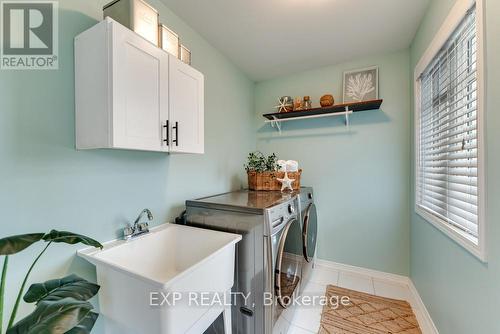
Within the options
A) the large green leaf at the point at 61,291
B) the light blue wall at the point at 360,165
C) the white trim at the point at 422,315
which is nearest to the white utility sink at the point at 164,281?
the large green leaf at the point at 61,291

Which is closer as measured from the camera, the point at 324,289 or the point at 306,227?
the point at 306,227

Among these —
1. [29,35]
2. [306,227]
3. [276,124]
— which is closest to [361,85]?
[276,124]

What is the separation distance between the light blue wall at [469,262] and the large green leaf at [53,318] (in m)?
1.52

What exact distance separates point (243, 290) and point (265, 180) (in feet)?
3.79

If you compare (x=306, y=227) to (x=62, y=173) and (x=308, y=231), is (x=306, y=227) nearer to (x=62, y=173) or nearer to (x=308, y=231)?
(x=308, y=231)

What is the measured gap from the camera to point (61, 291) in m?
Result: 0.69

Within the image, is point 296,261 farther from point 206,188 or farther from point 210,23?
point 210,23

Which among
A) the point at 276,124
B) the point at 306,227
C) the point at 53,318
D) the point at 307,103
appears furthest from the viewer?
the point at 276,124

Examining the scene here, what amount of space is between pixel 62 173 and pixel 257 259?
1147mm

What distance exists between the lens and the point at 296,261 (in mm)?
1718

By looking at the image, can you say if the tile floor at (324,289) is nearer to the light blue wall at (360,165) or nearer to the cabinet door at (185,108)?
the light blue wall at (360,165)

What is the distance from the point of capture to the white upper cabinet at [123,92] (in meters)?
0.95

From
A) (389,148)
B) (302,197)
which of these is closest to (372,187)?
(389,148)

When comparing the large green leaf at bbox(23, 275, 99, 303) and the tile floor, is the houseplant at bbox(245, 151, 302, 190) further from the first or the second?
the large green leaf at bbox(23, 275, 99, 303)
